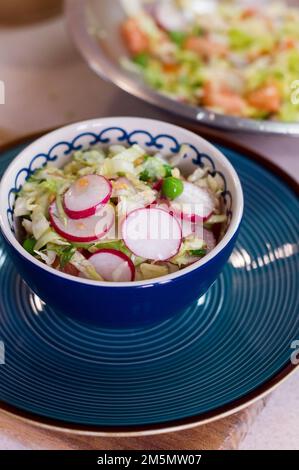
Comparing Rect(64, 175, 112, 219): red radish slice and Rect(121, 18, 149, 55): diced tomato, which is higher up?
Rect(64, 175, 112, 219): red radish slice

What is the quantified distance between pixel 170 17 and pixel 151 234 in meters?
1.08

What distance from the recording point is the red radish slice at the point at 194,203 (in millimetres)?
933

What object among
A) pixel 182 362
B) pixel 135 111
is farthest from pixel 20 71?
pixel 182 362

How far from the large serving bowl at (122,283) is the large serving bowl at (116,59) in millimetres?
242

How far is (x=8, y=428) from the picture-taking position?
32.9 inches

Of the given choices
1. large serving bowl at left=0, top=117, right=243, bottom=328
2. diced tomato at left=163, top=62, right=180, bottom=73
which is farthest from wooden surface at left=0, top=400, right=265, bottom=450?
diced tomato at left=163, top=62, right=180, bottom=73

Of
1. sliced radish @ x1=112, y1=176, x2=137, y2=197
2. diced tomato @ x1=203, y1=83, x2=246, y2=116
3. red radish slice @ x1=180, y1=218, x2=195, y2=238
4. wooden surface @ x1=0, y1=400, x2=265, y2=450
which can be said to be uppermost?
sliced radish @ x1=112, y1=176, x2=137, y2=197

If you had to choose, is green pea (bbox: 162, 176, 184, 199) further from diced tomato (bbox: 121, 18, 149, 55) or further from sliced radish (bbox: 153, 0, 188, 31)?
sliced radish (bbox: 153, 0, 188, 31)

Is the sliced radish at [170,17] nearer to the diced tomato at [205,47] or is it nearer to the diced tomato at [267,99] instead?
the diced tomato at [205,47]

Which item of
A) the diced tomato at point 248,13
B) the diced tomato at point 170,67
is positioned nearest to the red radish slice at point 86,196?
the diced tomato at point 170,67

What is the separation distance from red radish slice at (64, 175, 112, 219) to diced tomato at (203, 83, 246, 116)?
24.0 inches

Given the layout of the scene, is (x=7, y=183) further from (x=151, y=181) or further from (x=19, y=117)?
(x=19, y=117)

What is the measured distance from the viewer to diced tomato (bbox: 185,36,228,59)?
1661mm

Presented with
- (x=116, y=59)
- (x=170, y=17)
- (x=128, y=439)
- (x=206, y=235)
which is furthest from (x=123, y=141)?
(x=170, y=17)
